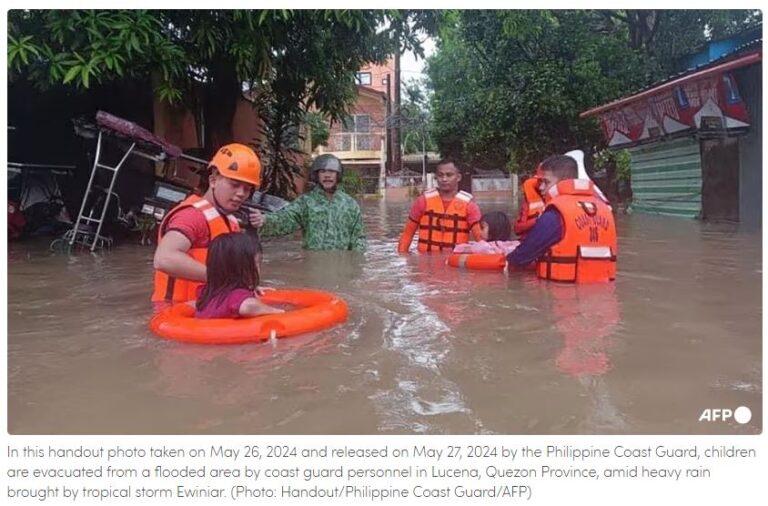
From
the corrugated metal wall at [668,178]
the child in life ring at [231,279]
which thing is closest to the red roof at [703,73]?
the corrugated metal wall at [668,178]

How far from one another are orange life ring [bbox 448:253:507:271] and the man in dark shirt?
0.25m

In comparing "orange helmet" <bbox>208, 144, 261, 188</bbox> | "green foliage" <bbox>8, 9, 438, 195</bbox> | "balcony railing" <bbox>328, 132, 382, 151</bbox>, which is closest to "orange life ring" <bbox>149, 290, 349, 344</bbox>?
"orange helmet" <bbox>208, 144, 261, 188</bbox>

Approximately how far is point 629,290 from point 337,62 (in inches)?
226

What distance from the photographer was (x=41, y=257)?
6852mm

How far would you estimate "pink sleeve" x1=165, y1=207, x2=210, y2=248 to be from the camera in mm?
3486

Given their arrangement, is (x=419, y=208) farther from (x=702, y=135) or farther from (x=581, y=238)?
(x=702, y=135)

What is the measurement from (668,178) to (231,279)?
33.7 ft

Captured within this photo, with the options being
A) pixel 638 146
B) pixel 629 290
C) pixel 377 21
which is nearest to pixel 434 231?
pixel 629 290

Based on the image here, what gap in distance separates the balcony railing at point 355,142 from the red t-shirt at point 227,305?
31.2 meters

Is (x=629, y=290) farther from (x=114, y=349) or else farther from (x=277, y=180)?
(x=277, y=180)

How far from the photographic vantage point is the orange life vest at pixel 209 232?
356 centimetres

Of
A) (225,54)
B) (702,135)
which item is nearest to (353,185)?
(702,135)

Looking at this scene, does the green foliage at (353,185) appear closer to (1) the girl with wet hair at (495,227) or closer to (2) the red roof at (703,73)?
(2) the red roof at (703,73)

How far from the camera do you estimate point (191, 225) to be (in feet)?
11.5
